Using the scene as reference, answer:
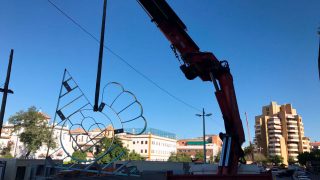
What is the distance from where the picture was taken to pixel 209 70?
17.7 meters

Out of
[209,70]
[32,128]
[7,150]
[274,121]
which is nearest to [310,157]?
[274,121]

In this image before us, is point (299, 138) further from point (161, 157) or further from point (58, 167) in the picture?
point (58, 167)

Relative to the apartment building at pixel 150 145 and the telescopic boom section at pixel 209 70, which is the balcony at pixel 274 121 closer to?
the apartment building at pixel 150 145

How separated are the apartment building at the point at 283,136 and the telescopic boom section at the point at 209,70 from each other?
147 m

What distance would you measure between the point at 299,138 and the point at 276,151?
1789cm

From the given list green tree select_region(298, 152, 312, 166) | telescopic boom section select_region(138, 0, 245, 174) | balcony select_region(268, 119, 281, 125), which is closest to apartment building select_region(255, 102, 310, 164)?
balcony select_region(268, 119, 281, 125)

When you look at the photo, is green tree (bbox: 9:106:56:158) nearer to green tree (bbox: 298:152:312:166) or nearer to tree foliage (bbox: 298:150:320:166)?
tree foliage (bbox: 298:150:320:166)

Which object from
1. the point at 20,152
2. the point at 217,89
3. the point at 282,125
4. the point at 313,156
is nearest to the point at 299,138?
the point at 282,125

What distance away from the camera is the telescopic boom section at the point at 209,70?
51.4ft

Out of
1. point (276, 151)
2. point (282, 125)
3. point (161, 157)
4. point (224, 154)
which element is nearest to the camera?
point (224, 154)

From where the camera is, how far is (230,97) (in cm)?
1662

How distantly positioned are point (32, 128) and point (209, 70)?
60077 mm

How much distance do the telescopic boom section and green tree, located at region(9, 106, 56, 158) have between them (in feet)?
183

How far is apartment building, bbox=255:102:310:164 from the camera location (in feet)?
516
